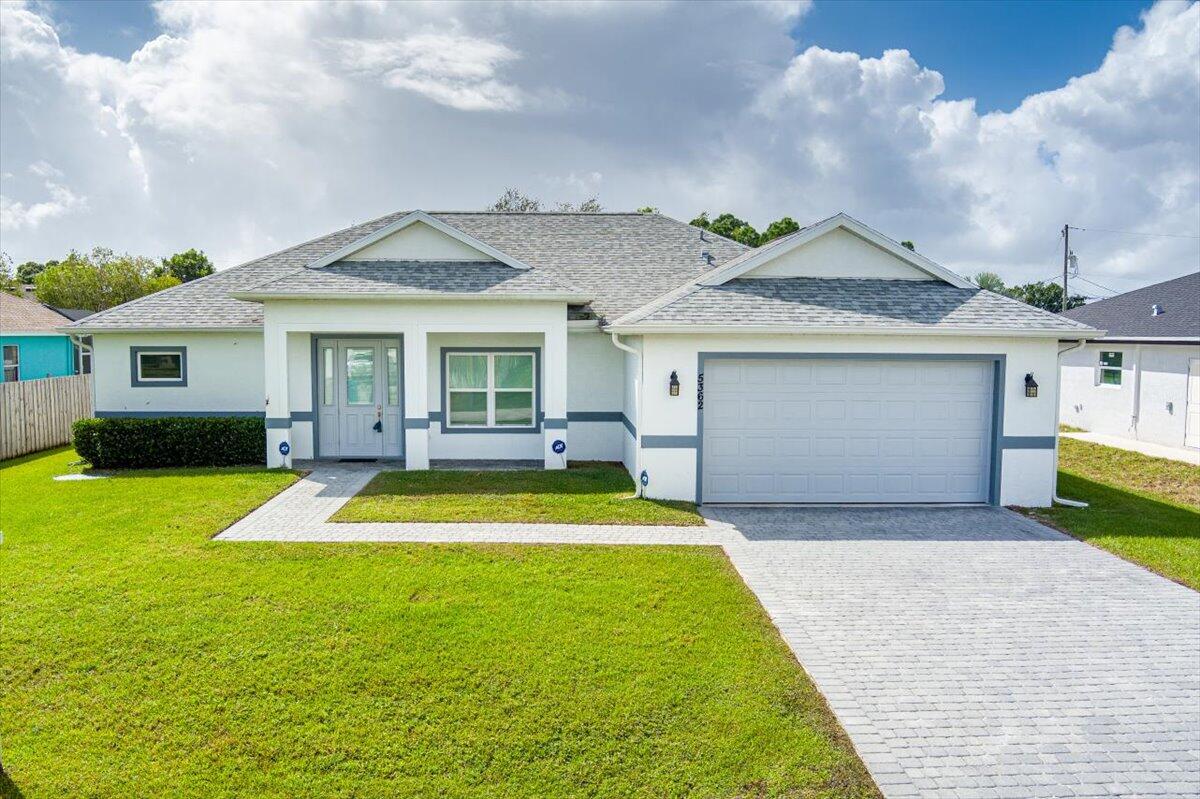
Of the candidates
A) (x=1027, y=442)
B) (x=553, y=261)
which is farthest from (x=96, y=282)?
(x=1027, y=442)

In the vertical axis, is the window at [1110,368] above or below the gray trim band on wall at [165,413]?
above

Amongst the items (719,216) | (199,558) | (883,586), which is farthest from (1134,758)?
(719,216)

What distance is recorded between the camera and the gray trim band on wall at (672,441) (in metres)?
11.9

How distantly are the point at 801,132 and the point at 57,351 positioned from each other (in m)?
26.7

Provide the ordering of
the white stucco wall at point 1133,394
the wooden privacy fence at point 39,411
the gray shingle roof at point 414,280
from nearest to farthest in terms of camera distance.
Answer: the gray shingle roof at point 414,280, the wooden privacy fence at point 39,411, the white stucco wall at point 1133,394

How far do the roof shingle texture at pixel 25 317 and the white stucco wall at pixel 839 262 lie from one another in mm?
22577

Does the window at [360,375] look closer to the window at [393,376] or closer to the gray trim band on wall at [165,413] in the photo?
the window at [393,376]

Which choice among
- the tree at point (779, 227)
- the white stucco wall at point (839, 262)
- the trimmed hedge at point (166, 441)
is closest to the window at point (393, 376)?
the trimmed hedge at point (166, 441)

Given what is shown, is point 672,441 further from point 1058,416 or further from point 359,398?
point 359,398

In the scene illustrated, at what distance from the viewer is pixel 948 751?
5.02m

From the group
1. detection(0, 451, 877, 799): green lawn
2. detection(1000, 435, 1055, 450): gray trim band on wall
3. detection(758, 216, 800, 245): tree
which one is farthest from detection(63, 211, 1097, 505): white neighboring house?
detection(758, 216, 800, 245): tree

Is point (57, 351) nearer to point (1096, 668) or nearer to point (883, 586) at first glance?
point (883, 586)

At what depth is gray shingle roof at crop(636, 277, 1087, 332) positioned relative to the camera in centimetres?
1173

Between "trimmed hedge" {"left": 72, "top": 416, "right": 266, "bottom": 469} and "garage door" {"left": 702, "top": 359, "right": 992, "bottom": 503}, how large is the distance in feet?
31.9
